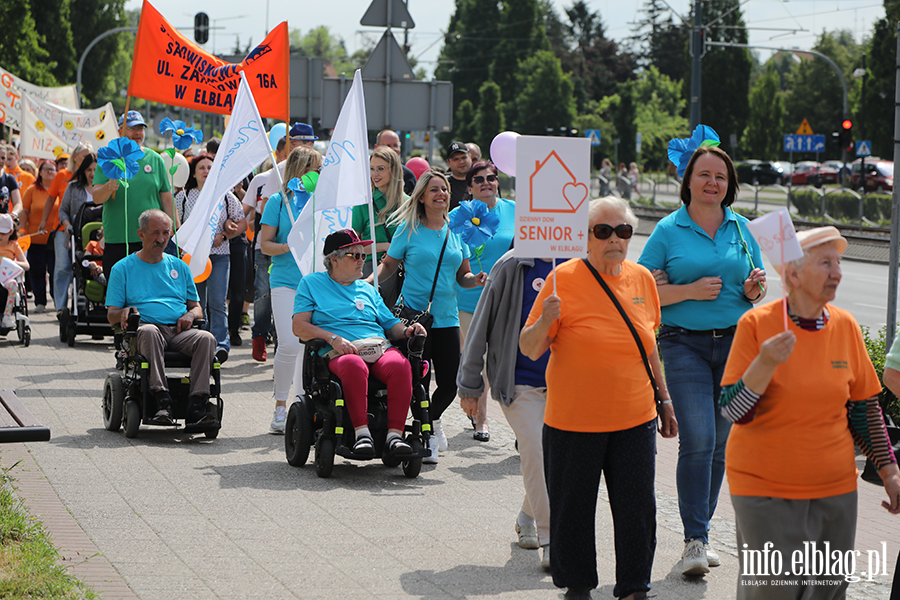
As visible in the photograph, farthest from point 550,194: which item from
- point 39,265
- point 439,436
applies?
point 39,265

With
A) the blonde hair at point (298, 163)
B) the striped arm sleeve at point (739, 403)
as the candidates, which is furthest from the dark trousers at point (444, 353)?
the striped arm sleeve at point (739, 403)

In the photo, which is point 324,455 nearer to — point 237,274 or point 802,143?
point 237,274

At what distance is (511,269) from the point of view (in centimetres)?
559

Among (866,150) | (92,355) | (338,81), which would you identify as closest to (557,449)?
(92,355)

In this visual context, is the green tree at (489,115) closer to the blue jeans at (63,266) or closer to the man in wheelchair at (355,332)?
the blue jeans at (63,266)

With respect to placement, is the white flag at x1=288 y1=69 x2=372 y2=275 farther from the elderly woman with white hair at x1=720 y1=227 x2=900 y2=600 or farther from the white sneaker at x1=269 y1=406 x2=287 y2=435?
the elderly woman with white hair at x1=720 y1=227 x2=900 y2=600

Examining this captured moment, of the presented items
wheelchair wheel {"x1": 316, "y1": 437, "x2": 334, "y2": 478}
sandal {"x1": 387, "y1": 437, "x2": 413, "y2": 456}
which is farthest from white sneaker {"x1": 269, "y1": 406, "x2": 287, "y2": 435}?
sandal {"x1": 387, "y1": 437, "x2": 413, "y2": 456}

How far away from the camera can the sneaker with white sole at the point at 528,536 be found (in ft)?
19.3

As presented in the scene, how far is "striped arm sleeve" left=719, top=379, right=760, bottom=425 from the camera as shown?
13.0 ft

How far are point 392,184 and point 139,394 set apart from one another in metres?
2.39

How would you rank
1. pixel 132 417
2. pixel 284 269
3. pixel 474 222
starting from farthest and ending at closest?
pixel 284 269 → pixel 132 417 → pixel 474 222

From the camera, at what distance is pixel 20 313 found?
40.9 ft

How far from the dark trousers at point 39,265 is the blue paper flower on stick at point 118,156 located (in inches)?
185

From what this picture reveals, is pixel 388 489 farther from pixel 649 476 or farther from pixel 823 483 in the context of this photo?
pixel 823 483
